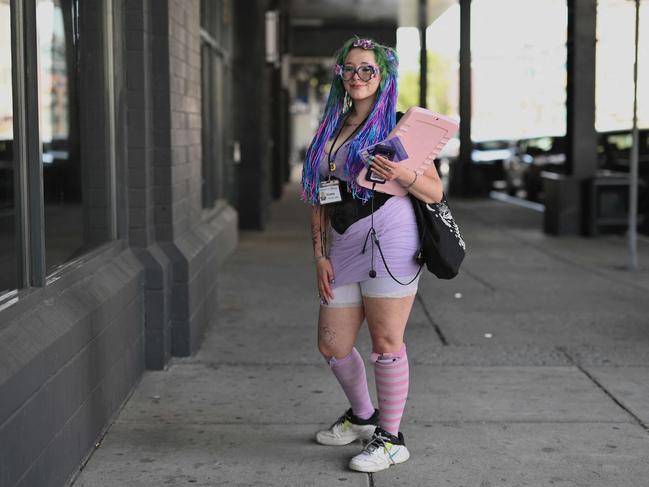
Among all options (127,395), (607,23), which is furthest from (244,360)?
(607,23)

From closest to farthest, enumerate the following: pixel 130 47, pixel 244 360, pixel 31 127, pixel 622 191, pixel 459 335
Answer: pixel 31 127, pixel 130 47, pixel 244 360, pixel 459 335, pixel 622 191

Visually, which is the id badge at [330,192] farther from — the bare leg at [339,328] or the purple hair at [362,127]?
the bare leg at [339,328]

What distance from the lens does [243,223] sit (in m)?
15.8

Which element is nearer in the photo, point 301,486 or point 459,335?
point 301,486

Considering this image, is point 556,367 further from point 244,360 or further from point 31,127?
point 31,127

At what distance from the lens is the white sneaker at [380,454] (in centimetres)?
440

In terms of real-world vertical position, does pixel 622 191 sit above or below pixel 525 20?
below

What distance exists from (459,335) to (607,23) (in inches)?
406

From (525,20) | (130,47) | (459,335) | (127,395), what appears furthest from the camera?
(525,20)

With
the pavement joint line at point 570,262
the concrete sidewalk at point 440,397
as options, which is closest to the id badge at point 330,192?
the concrete sidewalk at point 440,397

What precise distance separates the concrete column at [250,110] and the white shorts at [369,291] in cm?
1132

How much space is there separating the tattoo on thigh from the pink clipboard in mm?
679

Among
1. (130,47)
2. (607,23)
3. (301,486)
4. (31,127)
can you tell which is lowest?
(301,486)

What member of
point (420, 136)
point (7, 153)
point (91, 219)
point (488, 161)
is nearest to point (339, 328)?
point (420, 136)
